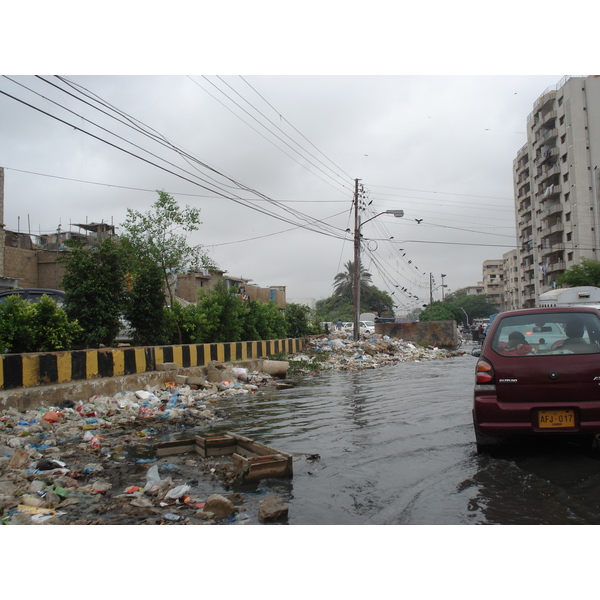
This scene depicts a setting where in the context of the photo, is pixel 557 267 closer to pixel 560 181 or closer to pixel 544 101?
Answer: pixel 560 181

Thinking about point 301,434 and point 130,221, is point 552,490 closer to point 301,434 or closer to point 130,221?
point 301,434

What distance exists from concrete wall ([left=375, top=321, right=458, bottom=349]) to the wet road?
88.3 ft

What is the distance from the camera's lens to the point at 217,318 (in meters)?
15.6

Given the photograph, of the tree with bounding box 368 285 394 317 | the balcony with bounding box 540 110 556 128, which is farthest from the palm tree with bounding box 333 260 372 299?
the balcony with bounding box 540 110 556 128

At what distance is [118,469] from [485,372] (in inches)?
147

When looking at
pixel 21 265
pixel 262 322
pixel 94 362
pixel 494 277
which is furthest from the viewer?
pixel 494 277

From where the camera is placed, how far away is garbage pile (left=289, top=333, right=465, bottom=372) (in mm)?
19547

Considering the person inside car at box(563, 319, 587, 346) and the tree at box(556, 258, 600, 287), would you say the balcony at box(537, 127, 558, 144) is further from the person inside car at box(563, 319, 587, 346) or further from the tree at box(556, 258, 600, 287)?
the person inside car at box(563, 319, 587, 346)

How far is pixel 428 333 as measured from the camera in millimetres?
35469

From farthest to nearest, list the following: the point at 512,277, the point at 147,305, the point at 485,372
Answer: the point at 512,277 < the point at 147,305 < the point at 485,372

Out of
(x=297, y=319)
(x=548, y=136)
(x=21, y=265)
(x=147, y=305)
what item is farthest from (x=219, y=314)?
(x=548, y=136)

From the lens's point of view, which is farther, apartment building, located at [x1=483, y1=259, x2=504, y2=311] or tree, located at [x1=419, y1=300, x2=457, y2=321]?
apartment building, located at [x1=483, y1=259, x2=504, y2=311]

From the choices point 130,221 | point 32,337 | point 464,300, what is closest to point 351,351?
point 130,221

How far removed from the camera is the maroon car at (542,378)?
461cm
